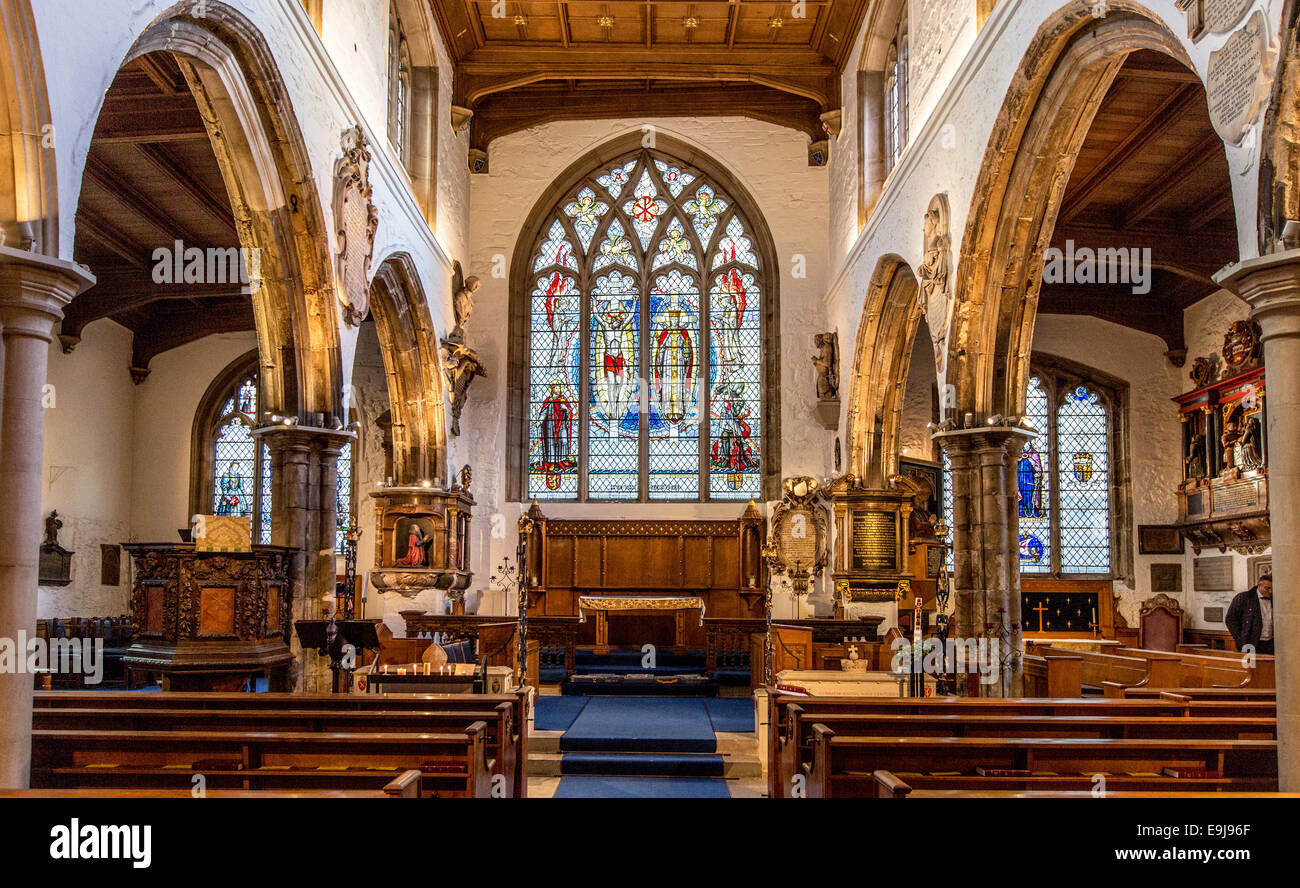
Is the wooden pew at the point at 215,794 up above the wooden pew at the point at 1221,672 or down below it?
above

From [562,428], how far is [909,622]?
245 inches

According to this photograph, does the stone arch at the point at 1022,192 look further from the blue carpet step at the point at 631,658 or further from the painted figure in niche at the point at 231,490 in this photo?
the painted figure in niche at the point at 231,490

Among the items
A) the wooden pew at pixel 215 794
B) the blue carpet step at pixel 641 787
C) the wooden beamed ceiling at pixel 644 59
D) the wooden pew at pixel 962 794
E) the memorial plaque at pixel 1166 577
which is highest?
the wooden beamed ceiling at pixel 644 59

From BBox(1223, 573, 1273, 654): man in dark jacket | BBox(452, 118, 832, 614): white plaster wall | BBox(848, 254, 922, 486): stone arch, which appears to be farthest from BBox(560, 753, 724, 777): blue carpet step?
BBox(452, 118, 832, 614): white plaster wall

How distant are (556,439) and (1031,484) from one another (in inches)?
300

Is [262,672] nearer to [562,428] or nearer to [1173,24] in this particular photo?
[1173,24]

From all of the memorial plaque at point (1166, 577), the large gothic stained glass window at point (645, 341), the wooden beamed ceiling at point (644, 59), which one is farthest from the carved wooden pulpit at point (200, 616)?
the memorial plaque at point (1166, 577)

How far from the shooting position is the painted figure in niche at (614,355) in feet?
58.2

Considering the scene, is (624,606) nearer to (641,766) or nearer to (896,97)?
(641,766)

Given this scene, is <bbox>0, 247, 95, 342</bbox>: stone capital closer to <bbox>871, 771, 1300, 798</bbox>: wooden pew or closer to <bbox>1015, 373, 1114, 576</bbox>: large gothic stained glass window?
<bbox>871, 771, 1300, 798</bbox>: wooden pew

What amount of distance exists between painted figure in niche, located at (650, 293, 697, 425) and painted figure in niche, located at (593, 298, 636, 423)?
1.38 feet

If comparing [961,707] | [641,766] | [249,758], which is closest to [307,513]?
[641,766]

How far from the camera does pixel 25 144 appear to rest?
5.41m

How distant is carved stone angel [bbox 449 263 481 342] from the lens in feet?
53.1
